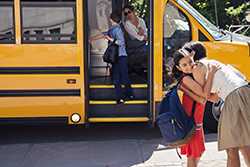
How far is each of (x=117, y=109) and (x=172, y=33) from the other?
1.29m

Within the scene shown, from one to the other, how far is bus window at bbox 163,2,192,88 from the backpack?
2438 mm

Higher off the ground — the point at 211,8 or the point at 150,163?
the point at 211,8

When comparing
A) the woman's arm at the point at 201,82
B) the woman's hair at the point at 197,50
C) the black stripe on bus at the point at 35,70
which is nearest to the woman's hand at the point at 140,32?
the black stripe on bus at the point at 35,70

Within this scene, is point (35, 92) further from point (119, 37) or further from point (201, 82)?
point (201, 82)

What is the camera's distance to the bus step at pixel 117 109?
6.98 meters

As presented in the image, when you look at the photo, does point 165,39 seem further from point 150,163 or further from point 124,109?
point 150,163

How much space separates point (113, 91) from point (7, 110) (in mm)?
1416

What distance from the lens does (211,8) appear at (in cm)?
1767

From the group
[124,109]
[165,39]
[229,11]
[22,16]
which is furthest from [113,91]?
[229,11]

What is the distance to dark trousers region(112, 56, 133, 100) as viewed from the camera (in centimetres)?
698

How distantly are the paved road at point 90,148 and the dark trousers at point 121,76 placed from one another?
67 centimetres

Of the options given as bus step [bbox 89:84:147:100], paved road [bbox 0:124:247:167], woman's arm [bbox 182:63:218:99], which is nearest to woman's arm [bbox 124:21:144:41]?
bus step [bbox 89:84:147:100]

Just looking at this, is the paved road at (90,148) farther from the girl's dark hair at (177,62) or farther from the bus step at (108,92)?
the girl's dark hair at (177,62)

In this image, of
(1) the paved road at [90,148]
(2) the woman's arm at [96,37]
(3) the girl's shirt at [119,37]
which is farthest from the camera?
(2) the woman's arm at [96,37]
